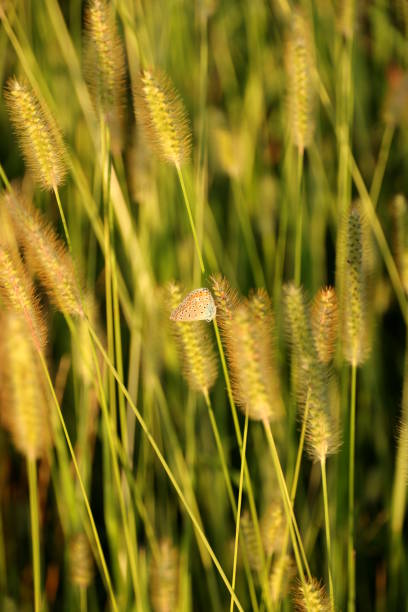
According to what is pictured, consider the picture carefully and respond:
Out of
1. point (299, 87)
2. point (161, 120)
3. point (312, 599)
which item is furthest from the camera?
point (299, 87)

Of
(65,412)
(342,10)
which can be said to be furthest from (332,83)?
(65,412)

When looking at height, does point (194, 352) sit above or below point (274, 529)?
above

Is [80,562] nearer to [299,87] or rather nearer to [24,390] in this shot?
[24,390]

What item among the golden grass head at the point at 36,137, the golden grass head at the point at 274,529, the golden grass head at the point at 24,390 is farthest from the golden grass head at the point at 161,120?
the golden grass head at the point at 274,529

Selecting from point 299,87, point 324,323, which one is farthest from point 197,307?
point 299,87

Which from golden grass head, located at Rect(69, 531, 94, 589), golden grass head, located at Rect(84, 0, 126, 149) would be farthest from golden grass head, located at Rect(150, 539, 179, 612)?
golden grass head, located at Rect(84, 0, 126, 149)

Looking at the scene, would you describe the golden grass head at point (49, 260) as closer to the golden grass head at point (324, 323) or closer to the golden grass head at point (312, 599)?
the golden grass head at point (324, 323)

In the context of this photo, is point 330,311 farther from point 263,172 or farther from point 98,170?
point 263,172

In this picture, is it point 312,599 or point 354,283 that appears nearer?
point 312,599
